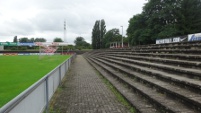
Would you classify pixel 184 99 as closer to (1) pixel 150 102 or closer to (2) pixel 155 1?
(1) pixel 150 102

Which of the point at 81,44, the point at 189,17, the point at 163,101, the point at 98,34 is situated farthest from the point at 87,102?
the point at 81,44

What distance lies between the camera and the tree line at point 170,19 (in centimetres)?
4666

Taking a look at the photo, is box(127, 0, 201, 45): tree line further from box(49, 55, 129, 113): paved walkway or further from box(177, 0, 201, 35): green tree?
box(49, 55, 129, 113): paved walkway

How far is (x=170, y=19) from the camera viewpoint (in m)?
48.8

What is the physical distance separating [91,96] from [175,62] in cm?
343

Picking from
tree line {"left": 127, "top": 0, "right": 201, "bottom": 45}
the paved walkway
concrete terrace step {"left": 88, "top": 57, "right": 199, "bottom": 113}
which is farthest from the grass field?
tree line {"left": 127, "top": 0, "right": 201, "bottom": 45}

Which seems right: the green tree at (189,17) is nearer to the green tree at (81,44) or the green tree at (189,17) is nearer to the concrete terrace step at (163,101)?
the concrete terrace step at (163,101)

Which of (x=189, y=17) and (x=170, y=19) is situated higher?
(x=189, y=17)

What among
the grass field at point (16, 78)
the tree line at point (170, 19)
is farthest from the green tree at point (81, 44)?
the grass field at point (16, 78)

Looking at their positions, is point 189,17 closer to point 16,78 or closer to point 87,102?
point 16,78

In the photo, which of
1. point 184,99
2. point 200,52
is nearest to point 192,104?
point 184,99

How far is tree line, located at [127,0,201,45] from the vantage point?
46.7 m

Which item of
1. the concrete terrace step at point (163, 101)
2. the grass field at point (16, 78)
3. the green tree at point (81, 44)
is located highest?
the green tree at point (81, 44)

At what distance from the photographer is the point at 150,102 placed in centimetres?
611
